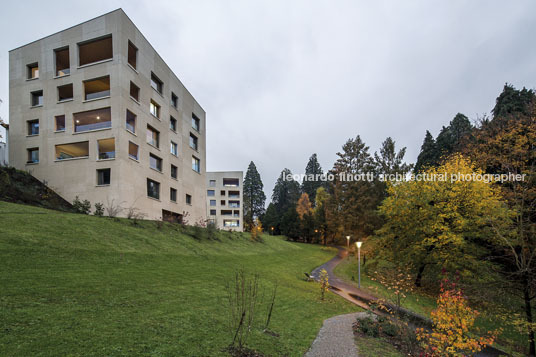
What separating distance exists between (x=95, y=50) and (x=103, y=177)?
12.0 meters

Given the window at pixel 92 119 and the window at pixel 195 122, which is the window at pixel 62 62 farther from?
the window at pixel 195 122

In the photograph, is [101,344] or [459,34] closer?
[101,344]

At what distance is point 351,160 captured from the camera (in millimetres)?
43188

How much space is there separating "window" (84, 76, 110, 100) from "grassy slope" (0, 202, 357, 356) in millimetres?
12131

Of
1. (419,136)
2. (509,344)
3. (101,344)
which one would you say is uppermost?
(419,136)

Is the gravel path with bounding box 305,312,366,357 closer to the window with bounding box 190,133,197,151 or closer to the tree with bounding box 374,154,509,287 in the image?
the tree with bounding box 374,154,509,287

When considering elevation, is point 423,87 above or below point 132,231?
above

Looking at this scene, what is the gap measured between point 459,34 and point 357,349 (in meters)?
41.6

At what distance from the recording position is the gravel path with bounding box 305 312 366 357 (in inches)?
227

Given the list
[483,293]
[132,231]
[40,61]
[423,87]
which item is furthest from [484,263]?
[423,87]

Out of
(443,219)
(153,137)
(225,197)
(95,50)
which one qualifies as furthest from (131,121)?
(225,197)

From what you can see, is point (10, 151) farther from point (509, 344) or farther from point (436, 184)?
point (509, 344)

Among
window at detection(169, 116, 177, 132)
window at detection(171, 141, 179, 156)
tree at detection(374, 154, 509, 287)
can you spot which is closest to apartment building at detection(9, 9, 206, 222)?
window at detection(169, 116, 177, 132)

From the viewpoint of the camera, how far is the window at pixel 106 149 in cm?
2048
